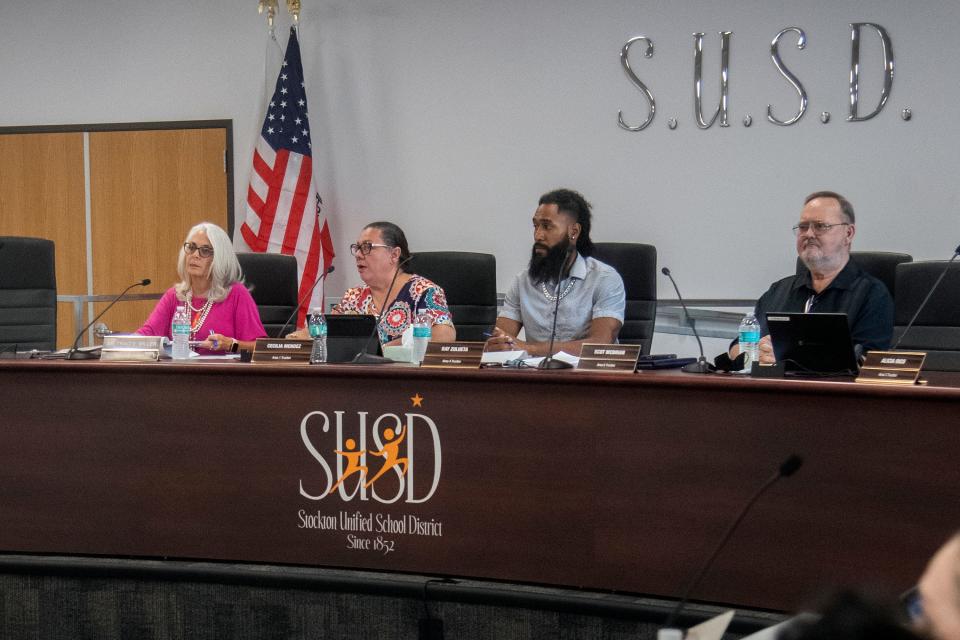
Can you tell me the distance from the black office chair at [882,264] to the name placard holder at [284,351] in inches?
68.0

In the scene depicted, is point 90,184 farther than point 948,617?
Yes

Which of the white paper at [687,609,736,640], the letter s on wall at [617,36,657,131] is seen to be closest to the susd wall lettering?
the letter s on wall at [617,36,657,131]

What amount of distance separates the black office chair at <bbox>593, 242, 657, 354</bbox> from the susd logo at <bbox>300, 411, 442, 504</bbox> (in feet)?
5.36

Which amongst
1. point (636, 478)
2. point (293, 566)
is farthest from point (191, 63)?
point (636, 478)

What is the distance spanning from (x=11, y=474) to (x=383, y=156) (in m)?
3.11

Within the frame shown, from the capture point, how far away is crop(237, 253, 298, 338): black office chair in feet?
14.0

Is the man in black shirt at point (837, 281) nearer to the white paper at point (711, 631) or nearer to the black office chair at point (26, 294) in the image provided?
the white paper at point (711, 631)

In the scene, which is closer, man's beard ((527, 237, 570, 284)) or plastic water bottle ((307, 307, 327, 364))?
plastic water bottle ((307, 307, 327, 364))

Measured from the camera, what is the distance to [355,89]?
5.50 meters

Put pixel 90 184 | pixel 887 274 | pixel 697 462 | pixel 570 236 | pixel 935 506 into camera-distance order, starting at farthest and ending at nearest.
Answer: pixel 90 184, pixel 570 236, pixel 887 274, pixel 697 462, pixel 935 506

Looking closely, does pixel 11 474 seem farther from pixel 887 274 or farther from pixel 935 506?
pixel 887 274

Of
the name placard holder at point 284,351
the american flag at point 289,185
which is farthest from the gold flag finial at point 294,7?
the name placard holder at point 284,351

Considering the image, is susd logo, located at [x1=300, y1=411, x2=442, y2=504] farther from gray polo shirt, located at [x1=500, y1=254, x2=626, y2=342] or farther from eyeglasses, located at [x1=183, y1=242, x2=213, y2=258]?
eyeglasses, located at [x1=183, y1=242, x2=213, y2=258]

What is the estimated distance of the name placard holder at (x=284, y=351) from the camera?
2777 mm
